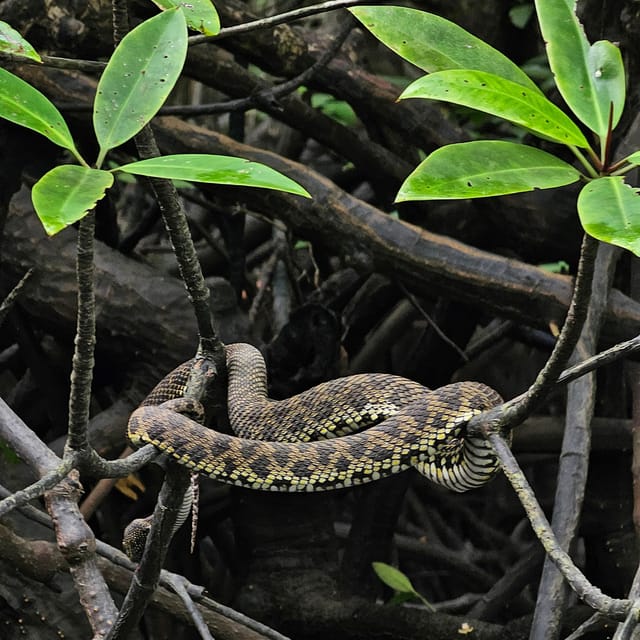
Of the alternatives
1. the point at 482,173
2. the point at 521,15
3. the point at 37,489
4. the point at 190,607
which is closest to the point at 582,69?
the point at 482,173

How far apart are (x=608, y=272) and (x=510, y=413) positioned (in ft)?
6.24

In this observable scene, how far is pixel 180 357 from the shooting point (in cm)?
388

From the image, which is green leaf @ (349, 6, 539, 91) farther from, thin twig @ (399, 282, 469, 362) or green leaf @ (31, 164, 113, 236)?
thin twig @ (399, 282, 469, 362)

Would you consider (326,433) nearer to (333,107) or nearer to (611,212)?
(611,212)

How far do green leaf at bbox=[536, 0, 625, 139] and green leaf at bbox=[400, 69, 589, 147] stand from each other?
54 mm

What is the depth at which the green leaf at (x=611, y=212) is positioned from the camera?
44.1 inches

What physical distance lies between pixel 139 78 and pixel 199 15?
0.78 ft

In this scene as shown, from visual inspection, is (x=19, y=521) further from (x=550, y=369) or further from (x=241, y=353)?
(x=550, y=369)

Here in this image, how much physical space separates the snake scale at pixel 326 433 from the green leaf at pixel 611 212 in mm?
924

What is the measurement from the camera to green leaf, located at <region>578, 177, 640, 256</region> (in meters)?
1.12

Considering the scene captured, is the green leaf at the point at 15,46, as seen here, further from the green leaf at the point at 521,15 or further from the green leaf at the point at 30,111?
the green leaf at the point at 521,15

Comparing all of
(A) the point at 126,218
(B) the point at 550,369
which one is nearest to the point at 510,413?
(B) the point at 550,369

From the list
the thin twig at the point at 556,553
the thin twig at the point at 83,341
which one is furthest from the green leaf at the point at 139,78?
the thin twig at the point at 556,553

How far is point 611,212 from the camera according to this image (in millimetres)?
1146
